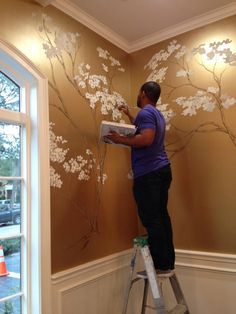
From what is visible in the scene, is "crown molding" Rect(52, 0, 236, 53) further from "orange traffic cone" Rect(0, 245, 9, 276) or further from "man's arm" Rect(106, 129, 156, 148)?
"orange traffic cone" Rect(0, 245, 9, 276)

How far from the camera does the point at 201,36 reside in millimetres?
2426

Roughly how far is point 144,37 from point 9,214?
193 cm

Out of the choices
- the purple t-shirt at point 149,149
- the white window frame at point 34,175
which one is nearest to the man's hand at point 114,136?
the purple t-shirt at point 149,149

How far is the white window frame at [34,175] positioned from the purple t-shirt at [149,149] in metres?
0.61

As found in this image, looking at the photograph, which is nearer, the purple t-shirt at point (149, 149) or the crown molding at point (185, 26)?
the purple t-shirt at point (149, 149)

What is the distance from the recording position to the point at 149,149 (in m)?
2.00

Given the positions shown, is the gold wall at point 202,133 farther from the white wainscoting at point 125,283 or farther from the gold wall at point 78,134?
the gold wall at point 78,134

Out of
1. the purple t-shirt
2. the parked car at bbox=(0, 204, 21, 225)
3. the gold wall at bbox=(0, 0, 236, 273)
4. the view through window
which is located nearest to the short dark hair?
the purple t-shirt

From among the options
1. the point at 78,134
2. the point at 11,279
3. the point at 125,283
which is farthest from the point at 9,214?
the point at 125,283

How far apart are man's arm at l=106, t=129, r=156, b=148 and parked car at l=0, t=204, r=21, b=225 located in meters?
0.77

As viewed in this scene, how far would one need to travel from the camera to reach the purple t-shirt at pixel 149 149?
196 centimetres

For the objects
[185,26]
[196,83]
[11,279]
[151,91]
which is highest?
[185,26]

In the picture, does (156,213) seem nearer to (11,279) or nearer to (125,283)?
(125,283)

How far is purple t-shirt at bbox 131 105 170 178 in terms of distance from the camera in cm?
196
